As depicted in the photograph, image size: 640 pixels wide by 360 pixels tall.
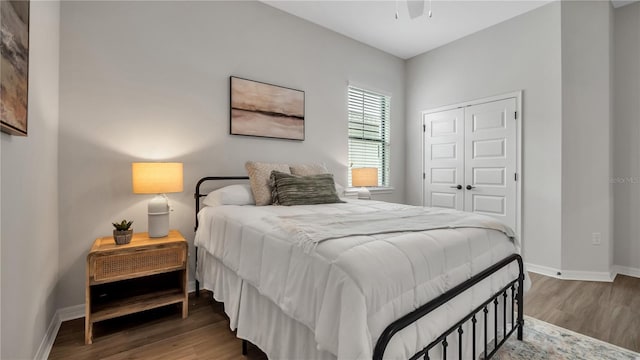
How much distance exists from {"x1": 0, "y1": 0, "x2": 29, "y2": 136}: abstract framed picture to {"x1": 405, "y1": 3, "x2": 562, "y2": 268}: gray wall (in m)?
4.44

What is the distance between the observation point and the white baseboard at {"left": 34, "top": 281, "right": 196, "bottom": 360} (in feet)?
5.63

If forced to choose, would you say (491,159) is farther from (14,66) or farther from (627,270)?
(14,66)

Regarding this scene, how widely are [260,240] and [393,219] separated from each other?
0.81 metres

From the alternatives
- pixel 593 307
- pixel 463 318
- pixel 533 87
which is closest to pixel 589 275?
pixel 593 307

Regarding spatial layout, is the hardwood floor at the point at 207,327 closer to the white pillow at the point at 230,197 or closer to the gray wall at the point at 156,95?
the gray wall at the point at 156,95

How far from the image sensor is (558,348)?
6.10ft

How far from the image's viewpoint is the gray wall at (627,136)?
322 centimetres

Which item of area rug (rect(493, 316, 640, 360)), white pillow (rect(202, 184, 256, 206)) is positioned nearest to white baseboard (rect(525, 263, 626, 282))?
area rug (rect(493, 316, 640, 360))

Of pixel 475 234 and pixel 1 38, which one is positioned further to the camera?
pixel 475 234

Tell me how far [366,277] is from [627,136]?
4.09 metres

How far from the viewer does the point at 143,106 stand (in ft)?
8.28

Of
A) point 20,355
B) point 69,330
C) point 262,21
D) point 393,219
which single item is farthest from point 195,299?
point 262,21

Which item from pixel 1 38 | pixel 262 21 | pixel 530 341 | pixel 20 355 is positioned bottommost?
pixel 530 341

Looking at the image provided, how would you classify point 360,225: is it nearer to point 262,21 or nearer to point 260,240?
point 260,240
